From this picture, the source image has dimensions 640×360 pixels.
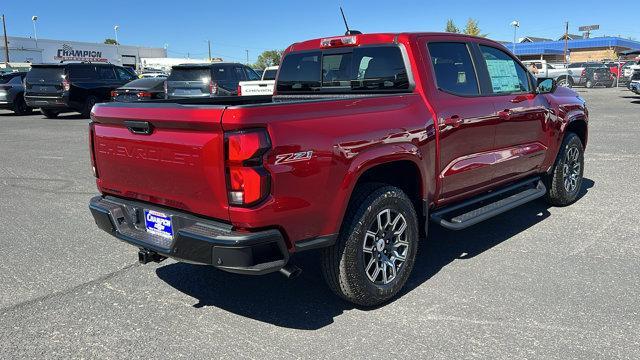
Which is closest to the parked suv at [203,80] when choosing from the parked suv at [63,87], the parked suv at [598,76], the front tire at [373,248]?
the parked suv at [63,87]

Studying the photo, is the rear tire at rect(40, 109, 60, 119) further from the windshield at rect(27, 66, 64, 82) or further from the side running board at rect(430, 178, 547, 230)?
the side running board at rect(430, 178, 547, 230)

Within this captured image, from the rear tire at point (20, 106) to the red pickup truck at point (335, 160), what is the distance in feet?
58.9

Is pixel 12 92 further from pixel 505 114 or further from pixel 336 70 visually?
pixel 505 114

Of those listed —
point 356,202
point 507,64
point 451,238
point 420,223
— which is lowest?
point 451,238

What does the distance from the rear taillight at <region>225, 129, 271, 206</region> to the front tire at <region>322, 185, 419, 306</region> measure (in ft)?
2.46

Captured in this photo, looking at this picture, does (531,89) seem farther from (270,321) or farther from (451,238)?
(270,321)

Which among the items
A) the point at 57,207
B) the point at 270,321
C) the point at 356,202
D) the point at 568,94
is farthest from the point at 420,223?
the point at 57,207

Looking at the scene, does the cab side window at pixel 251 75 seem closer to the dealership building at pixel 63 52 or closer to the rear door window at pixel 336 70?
the rear door window at pixel 336 70

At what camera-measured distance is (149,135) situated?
3.23 meters

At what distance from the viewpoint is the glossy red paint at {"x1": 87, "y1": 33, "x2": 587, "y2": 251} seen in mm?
2891

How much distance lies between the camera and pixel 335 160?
3150 mm

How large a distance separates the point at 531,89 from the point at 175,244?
12.8ft

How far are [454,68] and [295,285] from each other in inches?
86.6

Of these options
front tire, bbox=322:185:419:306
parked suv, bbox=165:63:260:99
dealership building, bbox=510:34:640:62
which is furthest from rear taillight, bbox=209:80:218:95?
dealership building, bbox=510:34:640:62
